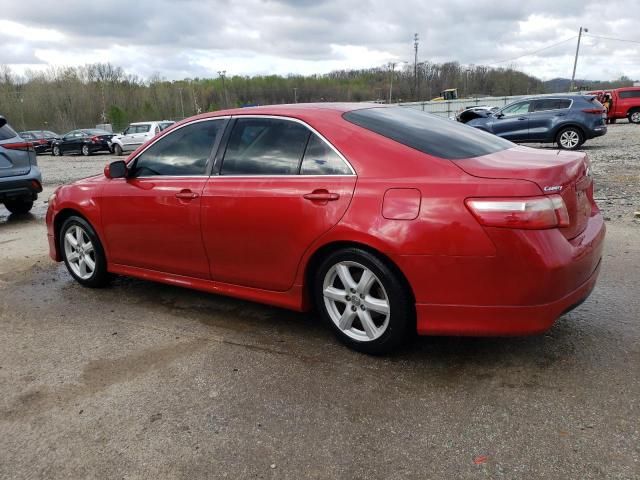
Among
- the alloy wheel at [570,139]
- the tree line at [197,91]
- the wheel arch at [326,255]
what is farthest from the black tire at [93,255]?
the tree line at [197,91]

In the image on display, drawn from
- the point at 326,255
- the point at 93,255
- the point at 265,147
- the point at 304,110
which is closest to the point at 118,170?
the point at 93,255

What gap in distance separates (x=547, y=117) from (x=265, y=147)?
1376 centimetres

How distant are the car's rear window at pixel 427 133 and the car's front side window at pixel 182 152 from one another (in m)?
1.10

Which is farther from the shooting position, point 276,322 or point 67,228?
point 67,228

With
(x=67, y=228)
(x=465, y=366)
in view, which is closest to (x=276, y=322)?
(x=465, y=366)

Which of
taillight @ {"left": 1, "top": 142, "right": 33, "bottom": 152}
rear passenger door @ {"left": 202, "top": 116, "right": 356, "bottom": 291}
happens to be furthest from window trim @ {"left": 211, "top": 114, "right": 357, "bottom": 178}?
taillight @ {"left": 1, "top": 142, "right": 33, "bottom": 152}

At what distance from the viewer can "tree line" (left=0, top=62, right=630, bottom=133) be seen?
76.1 m

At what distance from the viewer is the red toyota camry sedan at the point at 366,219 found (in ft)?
9.27

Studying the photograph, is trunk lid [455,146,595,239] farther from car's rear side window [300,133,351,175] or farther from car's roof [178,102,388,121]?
car's roof [178,102,388,121]

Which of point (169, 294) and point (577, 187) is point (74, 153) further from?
point (577, 187)

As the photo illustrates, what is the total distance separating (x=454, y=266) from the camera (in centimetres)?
289

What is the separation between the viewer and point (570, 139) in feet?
50.4

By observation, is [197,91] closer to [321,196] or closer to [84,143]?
[84,143]

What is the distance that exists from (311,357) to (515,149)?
6.32ft
